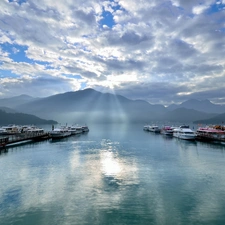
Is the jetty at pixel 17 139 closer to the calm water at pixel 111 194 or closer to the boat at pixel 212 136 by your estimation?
the calm water at pixel 111 194

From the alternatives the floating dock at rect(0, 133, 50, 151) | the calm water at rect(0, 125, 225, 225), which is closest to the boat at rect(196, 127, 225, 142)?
the calm water at rect(0, 125, 225, 225)

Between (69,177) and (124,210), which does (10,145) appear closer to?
(69,177)

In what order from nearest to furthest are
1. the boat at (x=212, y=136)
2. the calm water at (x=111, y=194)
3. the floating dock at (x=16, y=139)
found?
the calm water at (x=111, y=194) < the floating dock at (x=16, y=139) < the boat at (x=212, y=136)

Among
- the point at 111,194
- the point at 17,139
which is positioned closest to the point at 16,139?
the point at 17,139

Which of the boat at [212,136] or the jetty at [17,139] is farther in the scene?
the boat at [212,136]

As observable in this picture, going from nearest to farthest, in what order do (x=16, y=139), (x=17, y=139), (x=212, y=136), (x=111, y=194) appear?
(x=111, y=194), (x=16, y=139), (x=17, y=139), (x=212, y=136)

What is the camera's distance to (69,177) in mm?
32656

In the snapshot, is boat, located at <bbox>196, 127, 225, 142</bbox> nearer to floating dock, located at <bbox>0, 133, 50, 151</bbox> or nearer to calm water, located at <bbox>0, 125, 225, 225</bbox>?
calm water, located at <bbox>0, 125, 225, 225</bbox>

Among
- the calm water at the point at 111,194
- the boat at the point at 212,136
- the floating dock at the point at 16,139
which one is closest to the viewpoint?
the calm water at the point at 111,194

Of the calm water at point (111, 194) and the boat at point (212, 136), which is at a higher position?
the boat at point (212, 136)

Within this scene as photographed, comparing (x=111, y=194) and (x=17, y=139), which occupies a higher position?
(x=17, y=139)

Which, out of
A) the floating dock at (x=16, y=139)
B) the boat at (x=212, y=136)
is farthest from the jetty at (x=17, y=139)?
the boat at (x=212, y=136)

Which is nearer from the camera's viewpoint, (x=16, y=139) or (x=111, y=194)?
(x=111, y=194)

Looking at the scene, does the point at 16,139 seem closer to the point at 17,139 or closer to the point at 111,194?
the point at 17,139
